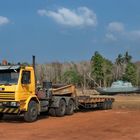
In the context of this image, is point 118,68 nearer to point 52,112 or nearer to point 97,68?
point 97,68

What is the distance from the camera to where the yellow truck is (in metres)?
22.7

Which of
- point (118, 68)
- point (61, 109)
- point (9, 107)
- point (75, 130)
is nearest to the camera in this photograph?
point (75, 130)

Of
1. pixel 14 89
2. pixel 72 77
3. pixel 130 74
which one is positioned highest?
pixel 130 74

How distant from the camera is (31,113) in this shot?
23.4m

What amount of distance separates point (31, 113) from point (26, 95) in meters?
0.94

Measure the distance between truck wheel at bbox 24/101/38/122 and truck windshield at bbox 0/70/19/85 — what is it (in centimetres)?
157

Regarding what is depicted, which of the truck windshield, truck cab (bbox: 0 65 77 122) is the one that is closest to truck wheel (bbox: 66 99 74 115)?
truck cab (bbox: 0 65 77 122)

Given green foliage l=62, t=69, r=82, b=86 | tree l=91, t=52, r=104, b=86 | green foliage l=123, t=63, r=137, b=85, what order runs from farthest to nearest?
green foliage l=123, t=63, r=137, b=85 < tree l=91, t=52, r=104, b=86 < green foliage l=62, t=69, r=82, b=86

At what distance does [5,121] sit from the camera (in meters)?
24.2

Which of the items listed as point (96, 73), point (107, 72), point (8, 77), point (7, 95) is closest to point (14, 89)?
point (7, 95)

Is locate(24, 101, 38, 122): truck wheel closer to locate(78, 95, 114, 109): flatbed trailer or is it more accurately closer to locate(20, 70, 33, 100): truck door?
locate(20, 70, 33, 100): truck door

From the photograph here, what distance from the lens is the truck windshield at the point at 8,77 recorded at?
75.1 feet

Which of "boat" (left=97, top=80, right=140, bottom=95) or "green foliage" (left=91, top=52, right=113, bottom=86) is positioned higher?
"green foliage" (left=91, top=52, right=113, bottom=86)

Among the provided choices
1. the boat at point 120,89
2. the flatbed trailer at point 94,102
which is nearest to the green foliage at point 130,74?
the boat at point 120,89
